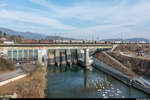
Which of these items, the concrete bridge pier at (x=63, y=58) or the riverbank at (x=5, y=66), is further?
the concrete bridge pier at (x=63, y=58)

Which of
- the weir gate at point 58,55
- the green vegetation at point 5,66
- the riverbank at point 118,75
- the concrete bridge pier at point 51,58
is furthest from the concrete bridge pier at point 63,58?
the green vegetation at point 5,66

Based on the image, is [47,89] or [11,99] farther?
[47,89]

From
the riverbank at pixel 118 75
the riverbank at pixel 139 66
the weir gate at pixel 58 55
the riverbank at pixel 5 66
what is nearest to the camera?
the riverbank at pixel 118 75

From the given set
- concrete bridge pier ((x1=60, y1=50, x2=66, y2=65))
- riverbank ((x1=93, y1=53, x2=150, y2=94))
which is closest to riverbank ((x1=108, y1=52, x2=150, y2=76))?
riverbank ((x1=93, y1=53, x2=150, y2=94))

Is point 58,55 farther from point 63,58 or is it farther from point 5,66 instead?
point 5,66

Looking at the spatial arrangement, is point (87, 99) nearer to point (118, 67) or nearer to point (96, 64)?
point (118, 67)

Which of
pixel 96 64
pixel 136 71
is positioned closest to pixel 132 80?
pixel 136 71

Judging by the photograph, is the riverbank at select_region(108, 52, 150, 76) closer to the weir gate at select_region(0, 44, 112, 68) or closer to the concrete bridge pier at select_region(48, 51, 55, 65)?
the weir gate at select_region(0, 44, 112, 68)

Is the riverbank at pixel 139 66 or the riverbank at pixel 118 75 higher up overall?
the riverbank at pixel 139 66

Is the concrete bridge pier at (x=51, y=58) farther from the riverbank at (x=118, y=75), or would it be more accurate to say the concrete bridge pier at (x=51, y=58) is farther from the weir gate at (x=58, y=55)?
the riverbank at (x=118, y=75)

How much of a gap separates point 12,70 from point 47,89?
6520mm

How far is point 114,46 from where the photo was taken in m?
30.8

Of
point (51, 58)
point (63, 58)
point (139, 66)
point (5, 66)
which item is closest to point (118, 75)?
point (139, 66)

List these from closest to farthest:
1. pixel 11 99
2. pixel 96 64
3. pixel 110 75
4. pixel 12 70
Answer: pixel 11 99, pixel 12 70, pixel 110 75, pixel 96 64
